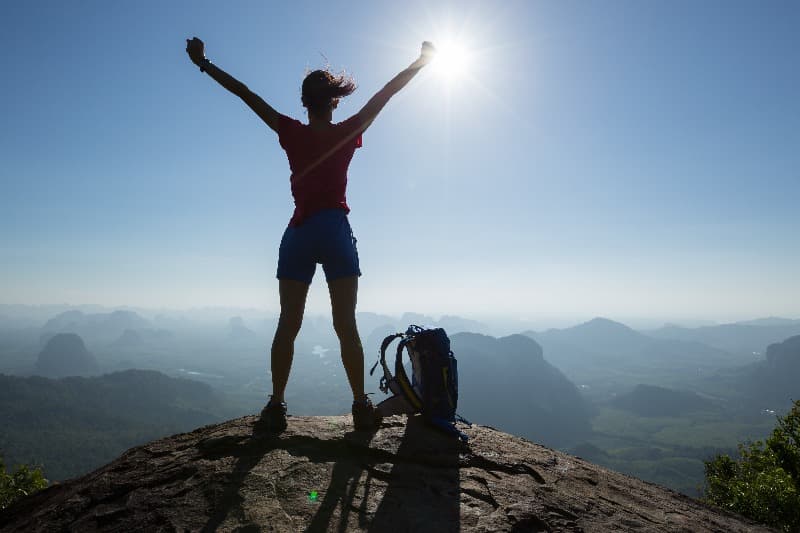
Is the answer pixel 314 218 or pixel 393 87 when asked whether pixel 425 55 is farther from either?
pixel 314 218

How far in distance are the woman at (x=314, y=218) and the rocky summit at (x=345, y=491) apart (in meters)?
0.75

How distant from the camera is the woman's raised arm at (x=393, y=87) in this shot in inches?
200

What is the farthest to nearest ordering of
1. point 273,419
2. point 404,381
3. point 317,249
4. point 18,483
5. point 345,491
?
point 18,483, point 404,381, point 273,419, point 317,249, point 345,491

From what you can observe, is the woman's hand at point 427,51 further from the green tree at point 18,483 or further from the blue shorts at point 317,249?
the green tree at point 18,483

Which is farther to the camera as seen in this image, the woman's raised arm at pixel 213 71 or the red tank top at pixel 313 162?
the red tank top at pixel 313 162

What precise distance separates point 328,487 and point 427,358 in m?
2.38

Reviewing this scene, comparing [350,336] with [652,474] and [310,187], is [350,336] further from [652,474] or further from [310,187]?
[652,474]

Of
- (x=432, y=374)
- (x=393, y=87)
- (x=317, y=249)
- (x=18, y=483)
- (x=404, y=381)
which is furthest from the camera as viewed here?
(x=18, y=483)

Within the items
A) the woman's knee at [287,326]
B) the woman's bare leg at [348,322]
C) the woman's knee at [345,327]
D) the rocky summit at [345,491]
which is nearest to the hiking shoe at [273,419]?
the rocky summit at [345,491]

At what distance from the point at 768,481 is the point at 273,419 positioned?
2388cm

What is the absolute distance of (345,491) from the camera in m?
3.67

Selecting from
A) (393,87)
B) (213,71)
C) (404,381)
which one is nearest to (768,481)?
(404,381)

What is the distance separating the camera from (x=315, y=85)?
16.4 ft

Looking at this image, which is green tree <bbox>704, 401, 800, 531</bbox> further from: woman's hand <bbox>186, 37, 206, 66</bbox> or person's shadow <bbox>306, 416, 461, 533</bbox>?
woman's hand <bbox>186, 37, 206, 66</bbox>
